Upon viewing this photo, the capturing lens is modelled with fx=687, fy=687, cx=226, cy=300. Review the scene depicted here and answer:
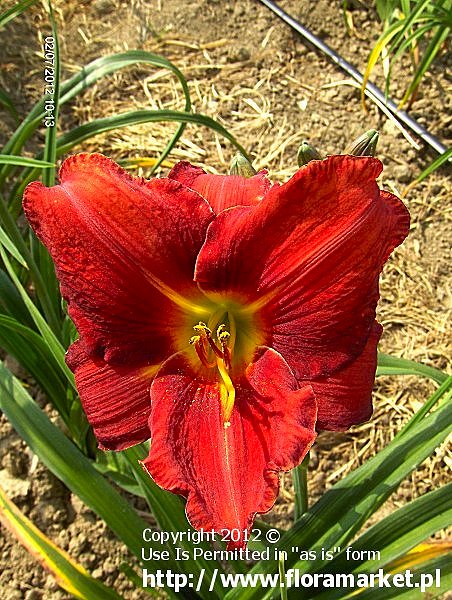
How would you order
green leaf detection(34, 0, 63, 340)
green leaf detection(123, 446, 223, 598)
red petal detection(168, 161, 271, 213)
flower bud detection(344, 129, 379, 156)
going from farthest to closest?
green leaf detection(34, 0, 63, 340)
green leaf detection(123, 446, 223, 598)
flower bud detection(344, 129, 379, 156)
red petal detection(168, 161, 271, 213)

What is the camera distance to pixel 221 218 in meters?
0.81

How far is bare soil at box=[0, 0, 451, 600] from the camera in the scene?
5.42 ft

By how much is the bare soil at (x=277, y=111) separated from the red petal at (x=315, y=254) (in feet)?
2.77

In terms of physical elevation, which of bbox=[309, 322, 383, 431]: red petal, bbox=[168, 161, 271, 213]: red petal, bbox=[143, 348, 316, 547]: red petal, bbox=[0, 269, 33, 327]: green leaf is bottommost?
bbox=[0, 269, 33, 327]: green leaf

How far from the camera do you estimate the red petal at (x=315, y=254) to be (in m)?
0.76

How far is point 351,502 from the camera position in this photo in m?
1.11

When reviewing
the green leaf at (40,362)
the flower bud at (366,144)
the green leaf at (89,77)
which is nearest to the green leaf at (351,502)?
the flower bud at (366,144)

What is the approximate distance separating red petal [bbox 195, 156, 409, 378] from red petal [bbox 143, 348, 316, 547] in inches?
2.1

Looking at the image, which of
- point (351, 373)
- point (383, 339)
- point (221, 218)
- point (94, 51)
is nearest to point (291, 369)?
point (351, 373)

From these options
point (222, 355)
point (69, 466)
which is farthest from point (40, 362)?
point (222, 355)

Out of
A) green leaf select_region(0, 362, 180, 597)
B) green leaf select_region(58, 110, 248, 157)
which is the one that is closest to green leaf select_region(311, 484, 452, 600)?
green leaf select_region(0, 362, 180, 597)

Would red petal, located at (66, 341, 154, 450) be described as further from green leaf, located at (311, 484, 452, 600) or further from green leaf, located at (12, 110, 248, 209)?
green leaf, located at (12, 110, 248, 209)

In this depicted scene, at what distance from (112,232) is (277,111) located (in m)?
1.45

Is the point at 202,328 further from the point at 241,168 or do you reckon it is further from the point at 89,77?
the point at 89,77
